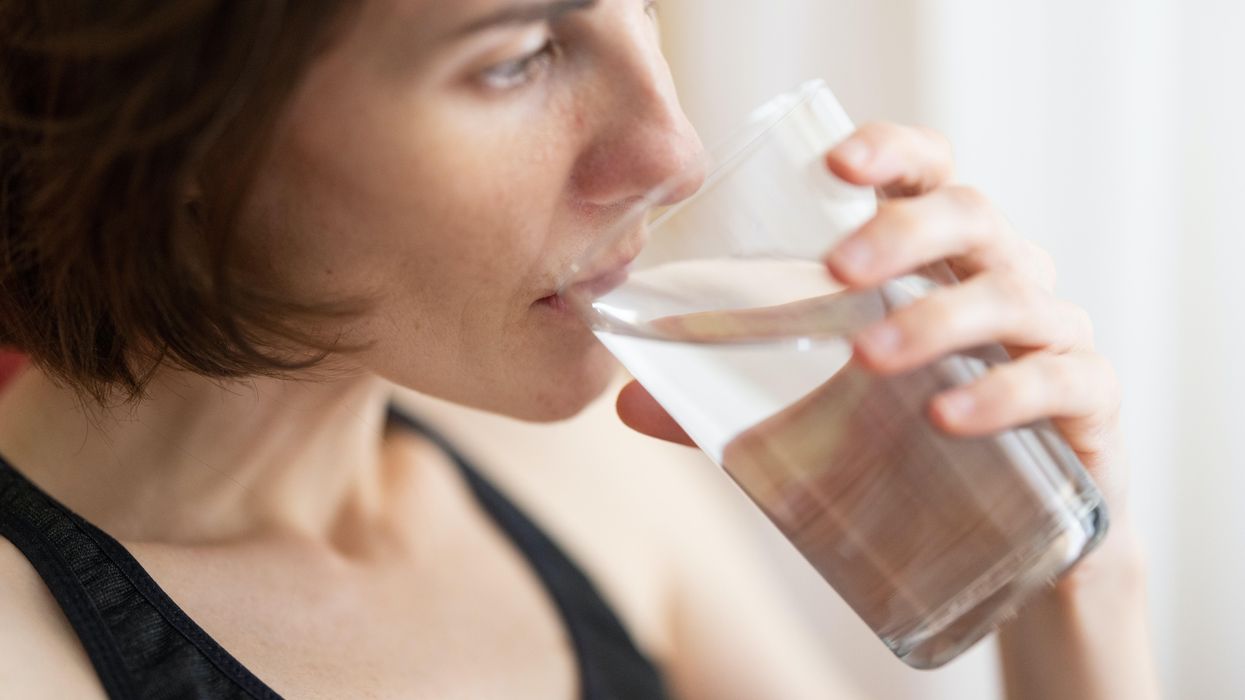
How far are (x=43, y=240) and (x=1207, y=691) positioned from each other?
1.61 m

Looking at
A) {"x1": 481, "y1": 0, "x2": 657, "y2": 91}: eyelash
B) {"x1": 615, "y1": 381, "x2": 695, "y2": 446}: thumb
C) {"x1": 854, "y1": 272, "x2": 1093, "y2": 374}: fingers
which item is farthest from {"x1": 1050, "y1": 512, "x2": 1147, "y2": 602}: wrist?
{"x1": 481, "y1": 0, "x2": 657, "y2": 91}: eyelash

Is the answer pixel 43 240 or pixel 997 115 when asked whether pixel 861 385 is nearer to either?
pixel 43 240

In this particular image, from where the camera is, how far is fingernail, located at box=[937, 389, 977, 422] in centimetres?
63

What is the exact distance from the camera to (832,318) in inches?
24.7

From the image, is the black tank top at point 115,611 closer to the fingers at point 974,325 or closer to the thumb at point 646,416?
the thumb at point 646,416

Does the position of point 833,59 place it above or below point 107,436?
below

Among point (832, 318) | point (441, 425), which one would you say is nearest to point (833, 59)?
point (441, 425)

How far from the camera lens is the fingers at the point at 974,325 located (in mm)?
609

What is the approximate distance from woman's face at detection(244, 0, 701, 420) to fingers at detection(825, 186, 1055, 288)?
5.8 inches

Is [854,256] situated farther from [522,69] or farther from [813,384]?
[522,69]

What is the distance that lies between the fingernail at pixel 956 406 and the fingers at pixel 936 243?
0.25 feet

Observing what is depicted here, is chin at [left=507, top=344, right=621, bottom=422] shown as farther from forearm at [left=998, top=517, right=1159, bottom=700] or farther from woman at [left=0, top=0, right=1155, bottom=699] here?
forearm at [left=998, top=517, right=1159, bottom=700]

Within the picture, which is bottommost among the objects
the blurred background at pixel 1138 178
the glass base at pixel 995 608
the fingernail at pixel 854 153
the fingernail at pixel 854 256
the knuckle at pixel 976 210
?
the blurred background at pixel 1138 178

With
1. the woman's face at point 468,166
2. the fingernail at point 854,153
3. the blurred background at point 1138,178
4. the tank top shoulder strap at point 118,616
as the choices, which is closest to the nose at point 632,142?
the woman's face at point 468,166
